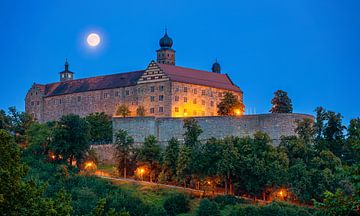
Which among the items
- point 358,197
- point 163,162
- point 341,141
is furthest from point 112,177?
point 358,197

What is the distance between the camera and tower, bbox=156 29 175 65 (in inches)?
4176

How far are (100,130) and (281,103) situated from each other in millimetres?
21005

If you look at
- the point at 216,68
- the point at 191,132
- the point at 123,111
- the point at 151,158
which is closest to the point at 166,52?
the point at 216,68

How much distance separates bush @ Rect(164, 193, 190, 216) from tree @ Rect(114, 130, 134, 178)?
11299 millimetres

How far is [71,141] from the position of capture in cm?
7325

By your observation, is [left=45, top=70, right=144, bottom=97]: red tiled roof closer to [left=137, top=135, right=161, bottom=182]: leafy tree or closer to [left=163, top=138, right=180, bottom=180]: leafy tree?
[left=137, top=135, right=161, bottom=182]: leafy tree

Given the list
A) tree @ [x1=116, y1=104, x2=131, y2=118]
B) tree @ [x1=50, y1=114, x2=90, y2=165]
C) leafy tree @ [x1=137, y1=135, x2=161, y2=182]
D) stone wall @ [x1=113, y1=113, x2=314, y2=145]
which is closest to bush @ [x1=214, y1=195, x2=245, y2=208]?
leafy tree @ [x1=137, y1=135, x2=161, y2=182]

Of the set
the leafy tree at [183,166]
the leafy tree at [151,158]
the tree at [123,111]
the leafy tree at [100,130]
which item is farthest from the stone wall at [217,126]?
the tree at [123,111]

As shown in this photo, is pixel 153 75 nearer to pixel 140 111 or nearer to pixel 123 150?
pixel 140 111

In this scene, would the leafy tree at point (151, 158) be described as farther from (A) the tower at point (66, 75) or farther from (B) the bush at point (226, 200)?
(A) the tower at point (66, 75)

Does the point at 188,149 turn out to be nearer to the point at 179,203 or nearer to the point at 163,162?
the point at 163,162

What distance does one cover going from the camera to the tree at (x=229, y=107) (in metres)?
A: 85.5

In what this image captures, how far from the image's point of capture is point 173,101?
288 ft

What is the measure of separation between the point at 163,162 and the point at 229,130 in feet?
26.5
